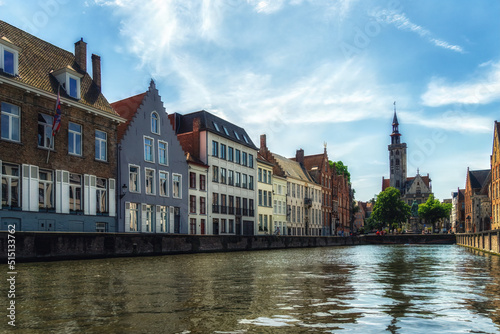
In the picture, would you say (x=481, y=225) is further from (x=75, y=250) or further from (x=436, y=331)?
(x=436, y=331)

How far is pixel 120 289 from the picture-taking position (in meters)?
8.88

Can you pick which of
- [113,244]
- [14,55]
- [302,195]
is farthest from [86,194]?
[302,195]

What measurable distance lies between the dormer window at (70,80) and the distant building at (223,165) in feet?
56.9

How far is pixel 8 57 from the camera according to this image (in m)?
26.5

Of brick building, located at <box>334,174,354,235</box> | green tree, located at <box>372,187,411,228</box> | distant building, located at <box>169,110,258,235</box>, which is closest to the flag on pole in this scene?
distant building, located at <box>169,110,258,235</box>

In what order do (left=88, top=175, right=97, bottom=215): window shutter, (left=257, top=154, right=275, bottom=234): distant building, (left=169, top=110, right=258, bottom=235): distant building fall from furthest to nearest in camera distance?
(left=257, top=154, right=275, bottom=234): distant building → (left=169, top=110, right=258, bottom=235): distant building → (left=88, top=175, right=97, bottom=215): window shutter

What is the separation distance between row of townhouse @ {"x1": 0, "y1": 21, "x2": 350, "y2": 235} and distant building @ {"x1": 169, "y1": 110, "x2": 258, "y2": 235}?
110 mm

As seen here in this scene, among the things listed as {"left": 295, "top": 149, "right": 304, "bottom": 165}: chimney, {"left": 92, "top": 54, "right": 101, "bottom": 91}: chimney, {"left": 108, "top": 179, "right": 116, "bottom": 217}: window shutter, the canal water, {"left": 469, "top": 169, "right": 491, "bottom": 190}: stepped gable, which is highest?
{"left": 92, "top": 54, "right": 101, "bottom": 91}: chimney

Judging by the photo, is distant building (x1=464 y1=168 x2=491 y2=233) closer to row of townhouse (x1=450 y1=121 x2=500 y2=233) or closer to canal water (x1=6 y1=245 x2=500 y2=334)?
row of townhouse (x1=450 y1=121 x2=500 y2=233)

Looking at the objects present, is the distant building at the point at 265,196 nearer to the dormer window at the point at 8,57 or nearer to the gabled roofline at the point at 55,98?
the gabled roofline at the point at 55,98

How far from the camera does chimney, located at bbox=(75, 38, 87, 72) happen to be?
34250mm

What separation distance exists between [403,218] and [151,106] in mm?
87936

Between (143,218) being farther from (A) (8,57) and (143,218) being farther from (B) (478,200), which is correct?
(B) (478,200)

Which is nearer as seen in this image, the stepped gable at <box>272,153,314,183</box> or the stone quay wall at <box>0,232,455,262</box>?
the stone quay wall at <box>0,232,455,262</box>
